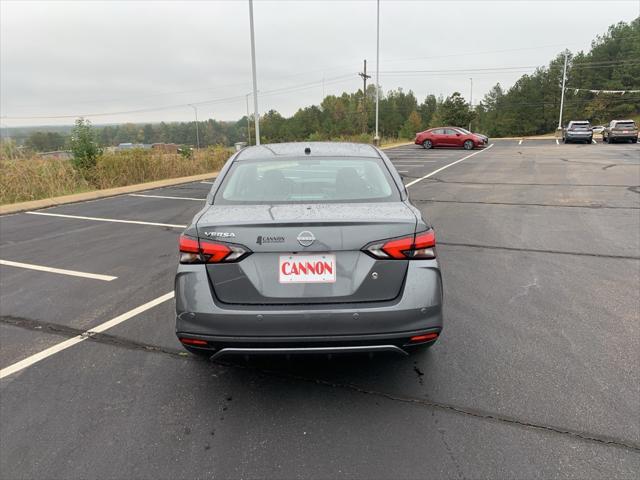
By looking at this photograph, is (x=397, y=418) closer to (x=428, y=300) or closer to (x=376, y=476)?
(x=376, y=476)

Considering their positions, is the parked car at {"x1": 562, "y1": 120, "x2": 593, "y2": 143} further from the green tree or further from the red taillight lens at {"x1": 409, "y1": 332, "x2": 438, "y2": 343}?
the red taillight lens at {"x1": 409, "y1": 332, "x2": 438, "y2": 343}

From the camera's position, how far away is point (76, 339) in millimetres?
3898

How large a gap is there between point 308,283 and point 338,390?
0.91 m

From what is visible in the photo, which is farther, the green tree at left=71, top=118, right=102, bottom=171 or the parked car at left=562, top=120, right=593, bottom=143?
the parked car at left=562, top=120, right=593, bottom=143

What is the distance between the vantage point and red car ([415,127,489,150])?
1203 inches

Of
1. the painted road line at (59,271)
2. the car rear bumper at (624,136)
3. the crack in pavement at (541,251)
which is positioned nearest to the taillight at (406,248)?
the painted road line at (59,271)

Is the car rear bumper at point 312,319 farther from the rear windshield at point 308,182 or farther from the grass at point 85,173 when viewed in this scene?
the grass at point 85,173

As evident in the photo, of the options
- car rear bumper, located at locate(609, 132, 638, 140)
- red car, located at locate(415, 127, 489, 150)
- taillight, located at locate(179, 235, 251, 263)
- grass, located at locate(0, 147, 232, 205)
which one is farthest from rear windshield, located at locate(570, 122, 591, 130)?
taillight, located at locate(179, 235, 251, 263)

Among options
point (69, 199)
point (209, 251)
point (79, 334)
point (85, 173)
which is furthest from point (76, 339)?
point (85, 173)

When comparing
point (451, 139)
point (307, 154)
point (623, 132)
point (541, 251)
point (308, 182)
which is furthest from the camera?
point (623, 132)

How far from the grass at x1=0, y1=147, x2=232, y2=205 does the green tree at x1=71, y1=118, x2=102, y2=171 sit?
0.21 metres

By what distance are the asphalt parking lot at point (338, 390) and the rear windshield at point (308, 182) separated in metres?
1.25

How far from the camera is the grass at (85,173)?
11.9 meters

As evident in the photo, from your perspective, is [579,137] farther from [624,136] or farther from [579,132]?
[624,136]
